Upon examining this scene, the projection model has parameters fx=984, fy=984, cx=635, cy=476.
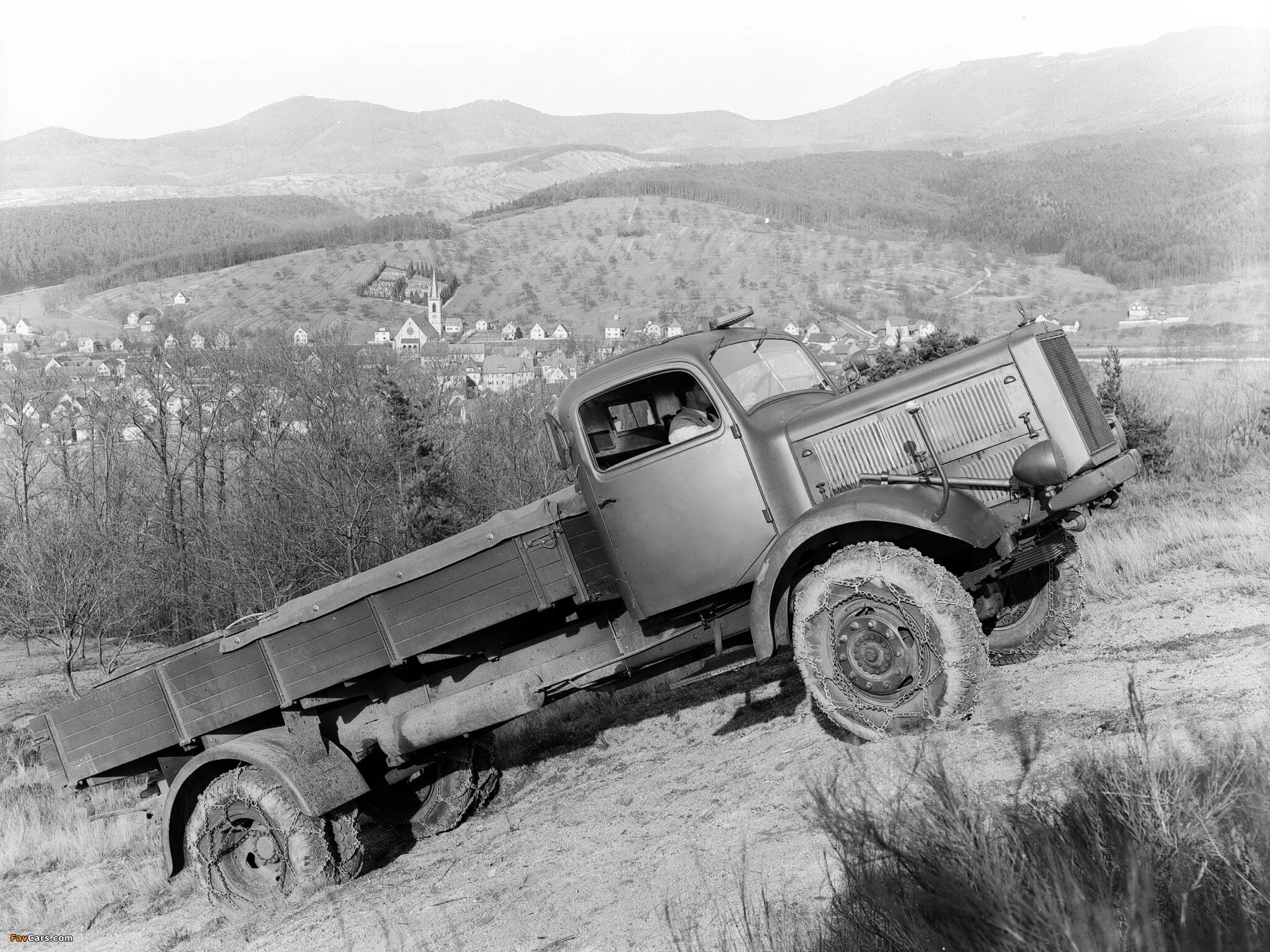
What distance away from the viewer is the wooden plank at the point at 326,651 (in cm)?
580

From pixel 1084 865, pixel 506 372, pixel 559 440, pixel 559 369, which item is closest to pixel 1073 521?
pixel 559 440

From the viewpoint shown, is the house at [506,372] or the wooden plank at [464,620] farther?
the house at [506,372]

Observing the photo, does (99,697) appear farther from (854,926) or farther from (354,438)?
(354,438)

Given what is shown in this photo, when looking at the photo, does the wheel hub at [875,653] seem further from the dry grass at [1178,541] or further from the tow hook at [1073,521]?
the dry grass at [1178,541]

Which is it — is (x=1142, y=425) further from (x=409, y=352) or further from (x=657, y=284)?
(x=657, y=284)

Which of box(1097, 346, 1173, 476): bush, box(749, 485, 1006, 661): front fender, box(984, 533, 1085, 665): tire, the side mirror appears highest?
the side mirror

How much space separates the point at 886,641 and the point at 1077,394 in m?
1.72

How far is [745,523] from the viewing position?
5453 mm

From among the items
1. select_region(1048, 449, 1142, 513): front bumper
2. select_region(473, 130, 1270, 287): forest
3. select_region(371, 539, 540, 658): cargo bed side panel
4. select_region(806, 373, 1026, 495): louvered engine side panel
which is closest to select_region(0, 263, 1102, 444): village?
select_region(806, 373, 1026, 495): louvered engine side panel

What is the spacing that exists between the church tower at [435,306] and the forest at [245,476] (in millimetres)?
72315

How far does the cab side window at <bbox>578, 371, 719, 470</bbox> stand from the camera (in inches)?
228

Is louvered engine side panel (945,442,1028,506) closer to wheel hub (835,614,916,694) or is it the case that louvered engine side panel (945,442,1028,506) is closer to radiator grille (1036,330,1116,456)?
radiator grille (1036,330,1116,456)

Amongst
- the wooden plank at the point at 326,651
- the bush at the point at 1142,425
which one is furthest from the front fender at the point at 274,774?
the bush at the point at 1142,425

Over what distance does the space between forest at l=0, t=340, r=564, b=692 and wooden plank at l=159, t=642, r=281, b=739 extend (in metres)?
25.9
